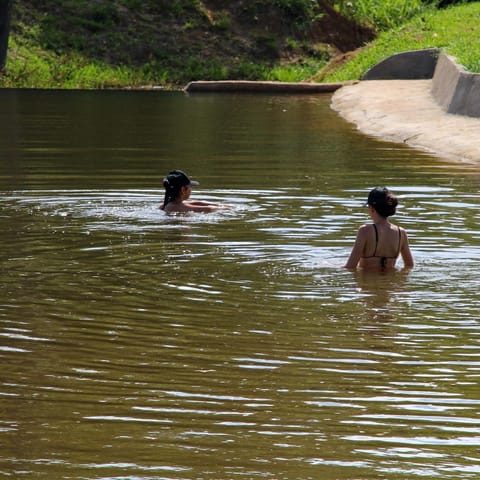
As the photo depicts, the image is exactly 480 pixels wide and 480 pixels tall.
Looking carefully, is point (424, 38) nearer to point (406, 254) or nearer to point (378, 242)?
point (406, 254)

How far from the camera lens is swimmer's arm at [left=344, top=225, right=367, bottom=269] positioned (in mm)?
11773

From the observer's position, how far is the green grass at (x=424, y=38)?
37.6 meters

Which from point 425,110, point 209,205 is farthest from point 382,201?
point 425,110

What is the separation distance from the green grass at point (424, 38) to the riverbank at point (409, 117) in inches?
91.1

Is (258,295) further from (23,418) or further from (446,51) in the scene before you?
(446,51)

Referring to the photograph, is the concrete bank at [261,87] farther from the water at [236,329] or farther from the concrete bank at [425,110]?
the water at [236,329]

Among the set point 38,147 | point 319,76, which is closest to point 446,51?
point 319,76

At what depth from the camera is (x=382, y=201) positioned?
11664 millimetres

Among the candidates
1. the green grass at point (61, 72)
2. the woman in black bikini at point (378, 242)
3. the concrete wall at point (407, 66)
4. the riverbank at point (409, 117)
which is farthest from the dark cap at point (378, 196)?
the green grass at point (61, 72)

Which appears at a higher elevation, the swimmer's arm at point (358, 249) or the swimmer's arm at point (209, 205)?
the swimmer's arm at point (358, 249)

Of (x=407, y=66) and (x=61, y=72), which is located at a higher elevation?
(x=407, y=66)

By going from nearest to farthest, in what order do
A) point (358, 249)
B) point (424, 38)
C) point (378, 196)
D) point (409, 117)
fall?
point (378, 196), point (358, 249), point (409, 117), point (424, 38)

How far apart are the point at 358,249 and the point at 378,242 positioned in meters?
0.19

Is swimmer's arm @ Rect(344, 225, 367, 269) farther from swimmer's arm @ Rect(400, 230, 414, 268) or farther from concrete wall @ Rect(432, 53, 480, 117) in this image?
concrete wall @ Rect(432, 53, 480, 117)
